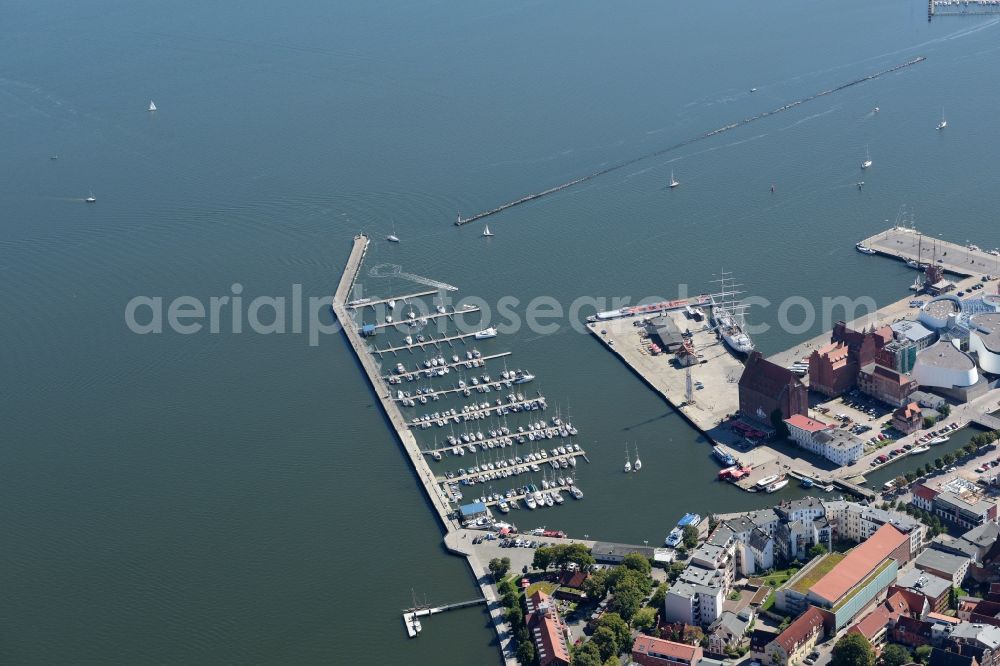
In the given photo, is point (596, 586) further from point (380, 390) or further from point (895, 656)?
point (380, 390)

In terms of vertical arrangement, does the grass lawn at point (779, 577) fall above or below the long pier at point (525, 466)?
below

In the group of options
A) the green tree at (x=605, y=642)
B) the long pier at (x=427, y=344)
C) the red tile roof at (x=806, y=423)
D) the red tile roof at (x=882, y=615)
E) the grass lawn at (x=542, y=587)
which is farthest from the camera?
the long pier at (x=427, y=344)

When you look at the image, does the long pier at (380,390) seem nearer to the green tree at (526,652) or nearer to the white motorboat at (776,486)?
the green tree at (526,652)

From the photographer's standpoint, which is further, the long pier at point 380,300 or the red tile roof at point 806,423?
the long pier at point 380,300

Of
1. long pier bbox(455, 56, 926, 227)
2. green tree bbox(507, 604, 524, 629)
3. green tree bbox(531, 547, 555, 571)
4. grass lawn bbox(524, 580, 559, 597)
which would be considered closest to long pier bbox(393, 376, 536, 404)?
green tree bbox(531, 547, 555, 571)

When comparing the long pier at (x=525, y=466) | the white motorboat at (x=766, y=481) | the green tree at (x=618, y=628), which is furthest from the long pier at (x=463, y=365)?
the green tree at (x=618, y=628)

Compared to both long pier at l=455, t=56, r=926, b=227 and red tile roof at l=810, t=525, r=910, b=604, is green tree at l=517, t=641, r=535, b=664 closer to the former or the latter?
red tile roof at l=810, t=525, r=910, b=604

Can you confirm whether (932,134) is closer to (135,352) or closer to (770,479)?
(770,479)

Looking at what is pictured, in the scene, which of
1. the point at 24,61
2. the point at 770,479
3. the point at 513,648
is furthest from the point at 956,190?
the point at 24,61
